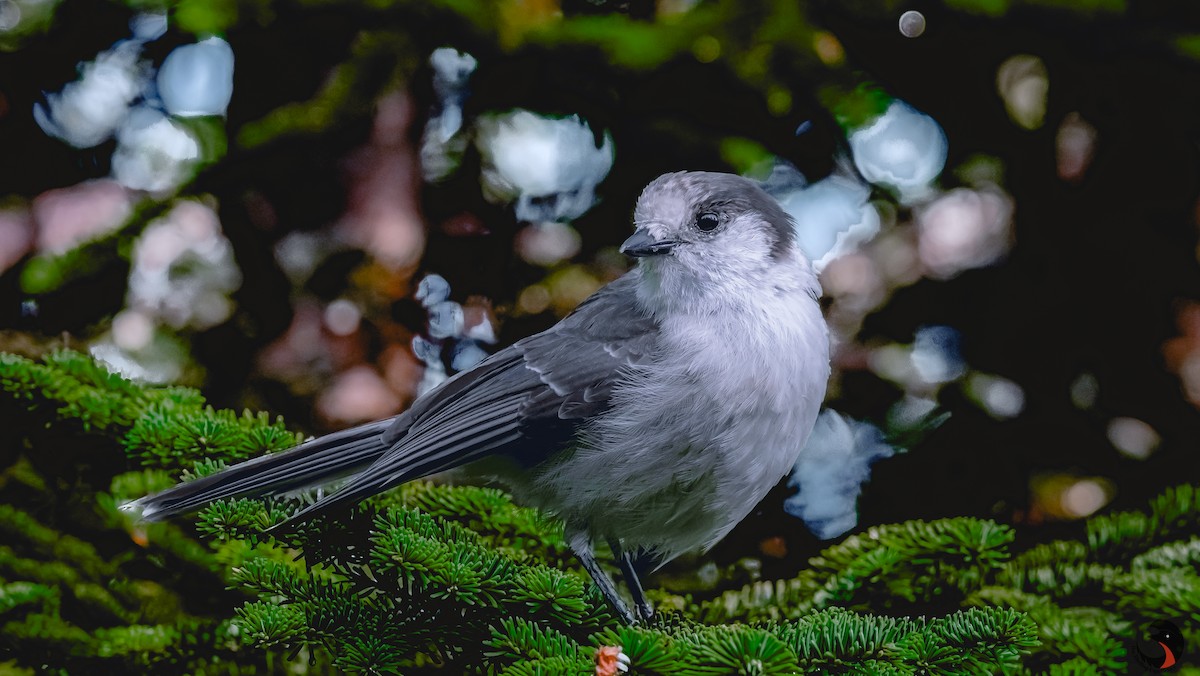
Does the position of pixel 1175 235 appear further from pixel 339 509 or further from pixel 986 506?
pixel 339 509

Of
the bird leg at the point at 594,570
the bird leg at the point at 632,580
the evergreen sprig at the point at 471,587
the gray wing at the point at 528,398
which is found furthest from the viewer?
the bird leg at the point at 632,580

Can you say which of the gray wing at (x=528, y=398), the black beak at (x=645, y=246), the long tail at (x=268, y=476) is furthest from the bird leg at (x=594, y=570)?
the black beak at (x=645, y=246)

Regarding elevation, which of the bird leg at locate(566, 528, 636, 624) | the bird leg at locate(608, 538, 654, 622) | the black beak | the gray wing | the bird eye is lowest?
the bird leg at locate(608, 538, 654, 622)

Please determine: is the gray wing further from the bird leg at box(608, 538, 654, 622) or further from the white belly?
the bird leg at box(608, 538, 654, 622)

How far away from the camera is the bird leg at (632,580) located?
76.7 inches

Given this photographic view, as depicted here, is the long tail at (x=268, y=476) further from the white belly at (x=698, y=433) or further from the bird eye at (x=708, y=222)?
the bird eye at (x=708, y=222)

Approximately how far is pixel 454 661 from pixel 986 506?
4.24 ft

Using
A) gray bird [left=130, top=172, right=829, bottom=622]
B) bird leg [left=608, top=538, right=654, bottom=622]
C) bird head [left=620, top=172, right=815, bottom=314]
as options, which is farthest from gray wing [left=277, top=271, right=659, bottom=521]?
bird leg [left=608, top=538, right=654, bottom=622]

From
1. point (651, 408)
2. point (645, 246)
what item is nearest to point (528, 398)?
point (651, 408)

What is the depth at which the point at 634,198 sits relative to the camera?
239 centimetres

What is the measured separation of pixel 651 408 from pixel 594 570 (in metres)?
0.31

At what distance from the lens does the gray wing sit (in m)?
1.84

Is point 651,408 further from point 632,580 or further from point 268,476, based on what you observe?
point 268,476

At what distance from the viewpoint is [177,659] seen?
6.31 ft
